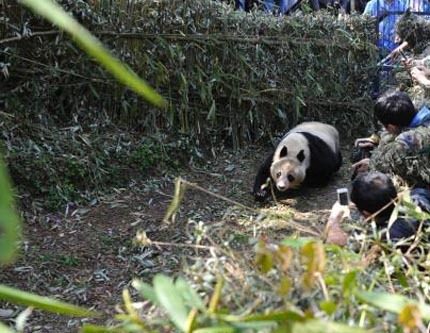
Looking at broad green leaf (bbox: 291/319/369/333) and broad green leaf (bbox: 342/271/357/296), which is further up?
broad green leaf (bbox: 291/319/369/333)

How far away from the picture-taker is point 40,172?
4.51 m

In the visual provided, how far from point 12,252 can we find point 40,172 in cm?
419

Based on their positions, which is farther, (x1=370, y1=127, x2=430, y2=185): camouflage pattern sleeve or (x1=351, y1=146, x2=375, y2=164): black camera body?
(x1=351, y1=146, x2=375, y2=164): black camera body

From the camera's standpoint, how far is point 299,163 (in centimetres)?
523

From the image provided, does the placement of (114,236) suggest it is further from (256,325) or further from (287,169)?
(256,325)

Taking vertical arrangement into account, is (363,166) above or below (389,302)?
below

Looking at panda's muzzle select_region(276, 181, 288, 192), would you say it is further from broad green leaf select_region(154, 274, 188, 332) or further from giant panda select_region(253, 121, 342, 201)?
broad green leaf select_region(154, 274, 188, 332)

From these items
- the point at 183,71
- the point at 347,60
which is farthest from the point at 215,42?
the point at 347,60

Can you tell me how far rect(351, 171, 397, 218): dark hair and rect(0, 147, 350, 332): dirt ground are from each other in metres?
0.38

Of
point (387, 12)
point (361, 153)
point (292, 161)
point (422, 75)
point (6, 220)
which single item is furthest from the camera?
point (387, 12)

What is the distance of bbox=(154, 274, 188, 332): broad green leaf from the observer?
2.65 ft

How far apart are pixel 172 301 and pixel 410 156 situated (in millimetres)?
3036

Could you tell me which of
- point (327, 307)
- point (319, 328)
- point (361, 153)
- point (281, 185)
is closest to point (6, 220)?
point (319, 328)

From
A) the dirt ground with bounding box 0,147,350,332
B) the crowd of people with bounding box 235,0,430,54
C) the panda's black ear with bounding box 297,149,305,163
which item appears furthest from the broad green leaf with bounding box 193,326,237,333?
the crowd of people with bounding box 235,0,430,54
